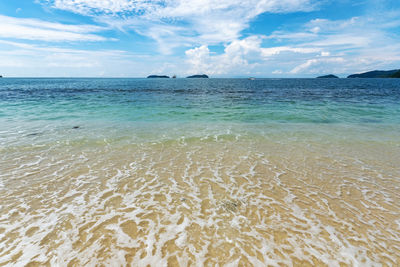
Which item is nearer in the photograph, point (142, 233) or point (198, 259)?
point (198, 259)

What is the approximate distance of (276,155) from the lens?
36.6 ft

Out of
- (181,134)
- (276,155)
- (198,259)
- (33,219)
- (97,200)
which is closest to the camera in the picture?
(198,259)

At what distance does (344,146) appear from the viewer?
40.9 ft

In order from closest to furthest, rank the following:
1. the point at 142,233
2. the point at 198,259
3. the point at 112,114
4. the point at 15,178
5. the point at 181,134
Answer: the point at 198,259 < the point at 142,233 < the point at 15,178 < the point at 181,134 < the point at 112,114

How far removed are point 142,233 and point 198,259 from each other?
1790mm

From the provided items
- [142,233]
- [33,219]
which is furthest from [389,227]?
[33,219]

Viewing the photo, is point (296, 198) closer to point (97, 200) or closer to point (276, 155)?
point (276, 155)

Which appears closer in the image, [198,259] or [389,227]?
[198,259]

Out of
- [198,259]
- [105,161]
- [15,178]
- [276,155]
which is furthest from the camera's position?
[276,155]

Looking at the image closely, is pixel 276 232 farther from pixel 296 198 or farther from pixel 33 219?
pixel 33 219

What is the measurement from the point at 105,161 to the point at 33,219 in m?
4.40

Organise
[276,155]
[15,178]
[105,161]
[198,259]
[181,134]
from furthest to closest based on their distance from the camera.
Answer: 1. [181,134]
2. [276,155]
3. [105,161]
4. [15,178]
5. [198,259]

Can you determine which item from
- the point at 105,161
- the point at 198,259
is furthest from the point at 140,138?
the point at 198,259

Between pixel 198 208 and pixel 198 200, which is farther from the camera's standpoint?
pixel 198 200
